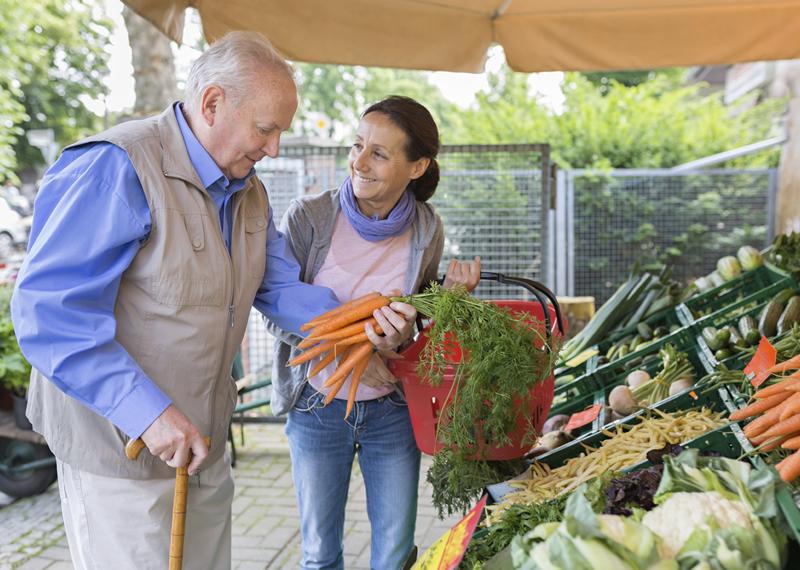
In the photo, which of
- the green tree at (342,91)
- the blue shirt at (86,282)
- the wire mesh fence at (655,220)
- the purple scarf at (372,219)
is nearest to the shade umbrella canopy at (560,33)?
the purple scarf at (372,219)

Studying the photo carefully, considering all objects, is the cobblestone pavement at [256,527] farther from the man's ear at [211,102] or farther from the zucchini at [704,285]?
the man's ear at [211,102]

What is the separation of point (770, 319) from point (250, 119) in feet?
8.14

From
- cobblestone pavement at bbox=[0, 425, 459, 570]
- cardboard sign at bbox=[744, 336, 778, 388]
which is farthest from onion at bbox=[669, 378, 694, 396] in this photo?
cobblestone pavement at bbox=[0, 425, 459, 570]

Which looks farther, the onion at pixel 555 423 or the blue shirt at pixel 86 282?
the onion at pixel 555 423

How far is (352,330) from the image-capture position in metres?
2.33

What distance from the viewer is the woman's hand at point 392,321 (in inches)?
90.4

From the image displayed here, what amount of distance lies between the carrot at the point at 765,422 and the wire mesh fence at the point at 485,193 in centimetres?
410

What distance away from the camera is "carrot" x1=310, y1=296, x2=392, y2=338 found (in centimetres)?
233

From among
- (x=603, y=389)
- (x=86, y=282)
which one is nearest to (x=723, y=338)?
(x=603, y=389)

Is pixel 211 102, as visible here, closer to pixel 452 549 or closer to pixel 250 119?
pixel 250 119

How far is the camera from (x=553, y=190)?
21.9 ft

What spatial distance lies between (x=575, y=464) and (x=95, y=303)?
4.93 feet

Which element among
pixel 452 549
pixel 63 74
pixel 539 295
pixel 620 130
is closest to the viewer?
pixel 452 549

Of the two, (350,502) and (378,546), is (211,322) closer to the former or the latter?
(378,546)
